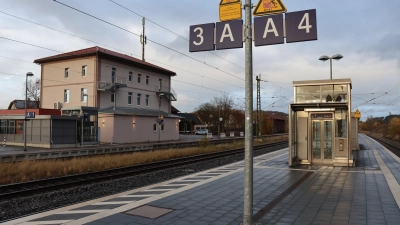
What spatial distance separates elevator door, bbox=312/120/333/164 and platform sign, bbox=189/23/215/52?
423 inches

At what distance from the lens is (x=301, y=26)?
5410 mm

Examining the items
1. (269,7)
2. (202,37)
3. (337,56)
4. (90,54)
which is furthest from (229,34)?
(90,54)

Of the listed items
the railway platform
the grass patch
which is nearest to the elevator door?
the railway platform

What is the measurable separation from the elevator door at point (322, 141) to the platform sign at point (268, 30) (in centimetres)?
1076

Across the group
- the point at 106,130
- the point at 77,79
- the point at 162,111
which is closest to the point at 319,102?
the point at 106,130

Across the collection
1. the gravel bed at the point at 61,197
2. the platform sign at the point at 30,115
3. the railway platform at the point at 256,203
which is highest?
the platform sign at the point at 30,115

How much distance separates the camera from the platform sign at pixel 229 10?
571cm

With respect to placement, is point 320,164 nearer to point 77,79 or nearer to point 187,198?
point 187,198

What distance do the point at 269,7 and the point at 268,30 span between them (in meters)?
0.37

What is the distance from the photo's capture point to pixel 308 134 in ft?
51.0

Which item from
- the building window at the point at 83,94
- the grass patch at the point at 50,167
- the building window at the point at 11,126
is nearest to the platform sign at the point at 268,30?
the grass patch at the point at 50,167

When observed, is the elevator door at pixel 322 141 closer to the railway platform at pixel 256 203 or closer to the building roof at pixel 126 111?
the railway platform at pixel 256 203

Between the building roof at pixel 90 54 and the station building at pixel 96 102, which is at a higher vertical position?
the building roof at pixel 90 54

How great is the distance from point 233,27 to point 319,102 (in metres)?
10.4
